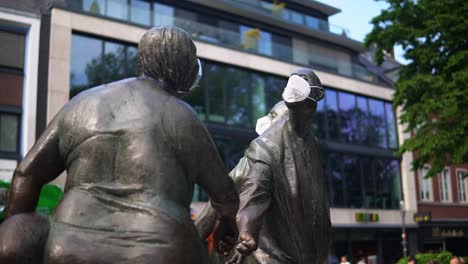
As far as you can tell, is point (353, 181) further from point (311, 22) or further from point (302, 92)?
point (302, 92)

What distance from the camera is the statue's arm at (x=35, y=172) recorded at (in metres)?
2.11

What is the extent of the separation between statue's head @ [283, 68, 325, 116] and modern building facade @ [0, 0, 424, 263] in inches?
632

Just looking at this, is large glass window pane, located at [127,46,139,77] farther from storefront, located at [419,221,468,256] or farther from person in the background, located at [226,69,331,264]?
storefront, located at [419,221,468,256]

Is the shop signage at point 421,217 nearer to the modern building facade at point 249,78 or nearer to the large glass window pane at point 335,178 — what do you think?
the modern building facade at point 249,78

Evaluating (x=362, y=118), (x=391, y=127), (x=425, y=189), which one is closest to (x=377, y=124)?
(x=362, y=118)

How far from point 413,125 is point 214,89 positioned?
10.0 m

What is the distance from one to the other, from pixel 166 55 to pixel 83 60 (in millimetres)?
20634

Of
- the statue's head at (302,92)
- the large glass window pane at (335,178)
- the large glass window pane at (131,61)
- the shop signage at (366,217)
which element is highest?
the large glass window pane at (131,61)

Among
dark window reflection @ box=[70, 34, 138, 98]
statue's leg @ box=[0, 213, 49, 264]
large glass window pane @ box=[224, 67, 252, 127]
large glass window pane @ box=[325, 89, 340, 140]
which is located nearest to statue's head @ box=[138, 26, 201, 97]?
statue's leg @ box=[0, 213, 49, 264]

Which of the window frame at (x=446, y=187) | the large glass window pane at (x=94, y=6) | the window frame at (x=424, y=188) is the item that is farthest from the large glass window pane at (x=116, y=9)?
the window frame at (x=446, y=187)

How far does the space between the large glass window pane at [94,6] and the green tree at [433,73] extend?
1027cm

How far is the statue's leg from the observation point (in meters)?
1.95

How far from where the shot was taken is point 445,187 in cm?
3797

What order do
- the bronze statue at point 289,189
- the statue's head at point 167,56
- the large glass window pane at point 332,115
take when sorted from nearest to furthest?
the statue's head at point 167,56 → the bronze statue at point 289,189 → the large glass window pane at point 332,115
